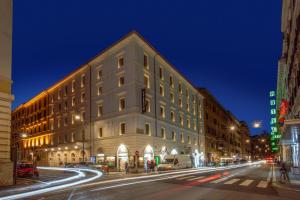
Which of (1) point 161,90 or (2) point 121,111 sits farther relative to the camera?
(1) point 161,90

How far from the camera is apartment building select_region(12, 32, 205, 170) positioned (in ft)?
158

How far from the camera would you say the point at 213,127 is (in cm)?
9481

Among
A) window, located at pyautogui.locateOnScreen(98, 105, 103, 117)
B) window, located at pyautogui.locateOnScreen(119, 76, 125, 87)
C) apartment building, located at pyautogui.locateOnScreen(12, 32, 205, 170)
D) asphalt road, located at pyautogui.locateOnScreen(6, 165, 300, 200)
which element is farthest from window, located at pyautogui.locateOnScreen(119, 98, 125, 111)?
asphalt road, located at pyautogui.locateOnScreen(6, 165, 300, 200)

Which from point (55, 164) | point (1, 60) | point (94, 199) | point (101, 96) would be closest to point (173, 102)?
point (101, 96)

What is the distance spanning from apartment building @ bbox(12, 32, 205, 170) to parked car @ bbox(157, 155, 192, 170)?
2060mm

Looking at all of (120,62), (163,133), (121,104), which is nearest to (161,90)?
(163,133)

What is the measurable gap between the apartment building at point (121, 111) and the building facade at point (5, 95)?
20118 millimetres

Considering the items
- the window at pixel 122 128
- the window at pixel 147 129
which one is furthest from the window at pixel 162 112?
the window at pixel 122 128

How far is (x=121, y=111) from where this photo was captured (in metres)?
49.7

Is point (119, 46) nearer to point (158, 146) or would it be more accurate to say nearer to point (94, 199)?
point (158, 146)

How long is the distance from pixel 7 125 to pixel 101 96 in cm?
2942

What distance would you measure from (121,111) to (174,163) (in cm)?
1130

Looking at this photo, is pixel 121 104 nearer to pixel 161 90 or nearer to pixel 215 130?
pixel 161 90

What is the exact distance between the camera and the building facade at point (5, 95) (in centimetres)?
2431
